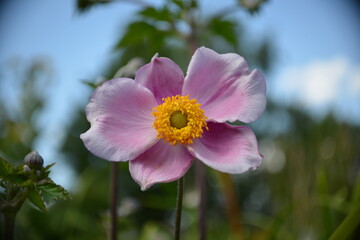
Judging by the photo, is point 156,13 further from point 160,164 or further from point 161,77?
point 160,164

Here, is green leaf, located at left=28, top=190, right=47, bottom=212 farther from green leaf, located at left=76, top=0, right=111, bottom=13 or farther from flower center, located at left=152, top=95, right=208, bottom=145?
green leaf, located at left=76, top=0, right=111, bottom=13

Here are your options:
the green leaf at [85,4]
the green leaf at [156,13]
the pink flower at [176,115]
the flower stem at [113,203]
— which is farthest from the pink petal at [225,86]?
the green leaf at [85,4]

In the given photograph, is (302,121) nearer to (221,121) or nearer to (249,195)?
(249,195)

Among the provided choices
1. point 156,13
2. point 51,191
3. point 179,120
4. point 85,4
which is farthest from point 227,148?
point 85,4

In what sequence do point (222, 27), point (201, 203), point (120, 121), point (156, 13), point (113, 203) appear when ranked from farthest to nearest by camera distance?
point (222, 27) → point (156, 13) → point (201, 203) → point (113, 203) → point (120, 121)

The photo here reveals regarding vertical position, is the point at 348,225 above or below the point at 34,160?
below

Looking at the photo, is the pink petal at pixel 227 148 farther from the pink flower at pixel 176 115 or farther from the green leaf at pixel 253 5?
the green leaf at pixel 253 5
